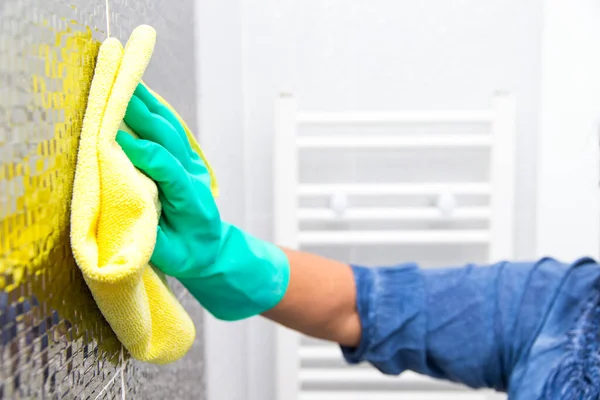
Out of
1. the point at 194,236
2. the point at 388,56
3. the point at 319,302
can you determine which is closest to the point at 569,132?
the point at 388,56

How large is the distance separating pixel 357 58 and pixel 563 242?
614 mm

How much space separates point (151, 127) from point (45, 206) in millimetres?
117

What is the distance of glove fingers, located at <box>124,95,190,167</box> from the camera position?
16.7 inches

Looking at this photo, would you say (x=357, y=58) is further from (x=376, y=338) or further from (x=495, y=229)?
(x=376, y=338)

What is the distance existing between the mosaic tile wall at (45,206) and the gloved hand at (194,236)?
0.05m

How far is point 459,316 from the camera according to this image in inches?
29.6

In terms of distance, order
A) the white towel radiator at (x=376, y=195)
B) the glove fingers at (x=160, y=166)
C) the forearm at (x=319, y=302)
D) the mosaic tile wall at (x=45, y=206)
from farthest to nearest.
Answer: the white towel radiator at (x=376, y=195), the forearm at (x=319, y=302), the glove fingers at (x=160, y=166), the mosaic tile wall at (x=45, y=206)

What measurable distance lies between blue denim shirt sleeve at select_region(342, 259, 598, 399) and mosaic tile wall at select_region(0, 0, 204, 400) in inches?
14.2

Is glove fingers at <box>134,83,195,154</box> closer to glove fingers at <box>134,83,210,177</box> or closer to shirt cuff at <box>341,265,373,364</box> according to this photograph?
glove fingers at <box>134,83,210,177</box>

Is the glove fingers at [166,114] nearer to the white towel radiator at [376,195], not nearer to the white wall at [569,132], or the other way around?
the white towel radiator at [376,195]

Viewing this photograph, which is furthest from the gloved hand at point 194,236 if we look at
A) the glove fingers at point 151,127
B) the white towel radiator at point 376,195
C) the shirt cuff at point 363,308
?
the white towel radiator at point 376,195

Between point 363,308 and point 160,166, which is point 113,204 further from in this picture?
point 363,308

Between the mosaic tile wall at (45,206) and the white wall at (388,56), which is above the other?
the white wall at (388,56)

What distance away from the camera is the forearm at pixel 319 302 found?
26.9 inches
